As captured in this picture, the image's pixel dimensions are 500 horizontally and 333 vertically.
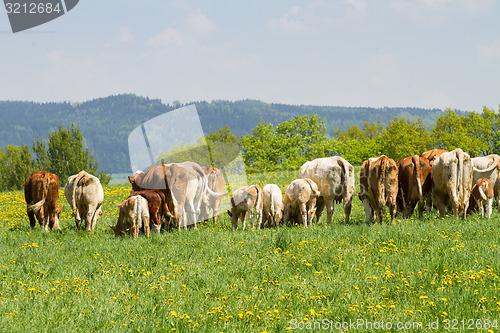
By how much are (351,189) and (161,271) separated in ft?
26.1

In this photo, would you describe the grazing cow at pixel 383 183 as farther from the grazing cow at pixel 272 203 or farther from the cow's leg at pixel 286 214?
the grazing cow at pixel 272 203

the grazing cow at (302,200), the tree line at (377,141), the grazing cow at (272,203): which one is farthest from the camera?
the tree line at (377,141)

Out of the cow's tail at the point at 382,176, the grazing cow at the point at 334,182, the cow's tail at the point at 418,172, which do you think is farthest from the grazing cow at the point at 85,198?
the cow's tail at the point at 418,172

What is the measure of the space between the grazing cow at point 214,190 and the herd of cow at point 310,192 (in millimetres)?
867

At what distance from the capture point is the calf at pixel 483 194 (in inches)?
550

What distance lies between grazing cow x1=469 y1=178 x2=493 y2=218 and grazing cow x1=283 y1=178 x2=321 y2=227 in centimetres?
495

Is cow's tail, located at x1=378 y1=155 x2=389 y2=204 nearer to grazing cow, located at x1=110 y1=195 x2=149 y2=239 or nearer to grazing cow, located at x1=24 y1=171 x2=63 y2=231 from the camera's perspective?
grazing cow, located at x1=110 y1=195 x2=149 y2=239

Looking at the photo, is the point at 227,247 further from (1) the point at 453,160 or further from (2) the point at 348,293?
(1) the point at 453,160

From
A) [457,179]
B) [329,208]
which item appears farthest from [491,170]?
[329,208]

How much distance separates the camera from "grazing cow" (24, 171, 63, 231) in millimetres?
15120

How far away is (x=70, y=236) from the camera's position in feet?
43.9

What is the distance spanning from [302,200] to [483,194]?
5.58m

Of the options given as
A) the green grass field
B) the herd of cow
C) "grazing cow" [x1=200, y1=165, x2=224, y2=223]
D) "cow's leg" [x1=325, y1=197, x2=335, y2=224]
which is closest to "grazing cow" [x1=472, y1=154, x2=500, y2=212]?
the herd of cow

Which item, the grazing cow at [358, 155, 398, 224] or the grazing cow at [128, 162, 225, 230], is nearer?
the grazing cow at [358, 155, 398, 224]
